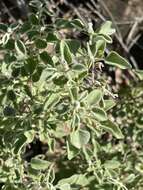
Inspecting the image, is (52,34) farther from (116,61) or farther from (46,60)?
(116,61)

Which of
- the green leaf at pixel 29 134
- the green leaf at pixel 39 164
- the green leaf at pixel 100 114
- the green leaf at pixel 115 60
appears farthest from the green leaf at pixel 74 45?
the green leaf at pixel 39 164

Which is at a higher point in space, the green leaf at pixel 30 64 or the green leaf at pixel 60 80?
the green leaf at pixel 30 64

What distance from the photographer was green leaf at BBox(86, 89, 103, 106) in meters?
1.98

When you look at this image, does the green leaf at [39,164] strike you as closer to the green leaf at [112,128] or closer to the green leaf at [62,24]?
the green leaf at [112,128]

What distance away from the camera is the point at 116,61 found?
2.04 metres

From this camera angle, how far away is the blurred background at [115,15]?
364cm

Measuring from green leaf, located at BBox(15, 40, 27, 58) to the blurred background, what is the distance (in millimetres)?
1564

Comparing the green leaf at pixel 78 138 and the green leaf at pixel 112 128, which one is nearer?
the green leaf at pixel 78 138

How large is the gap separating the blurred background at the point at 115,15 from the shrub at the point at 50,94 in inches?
Answer: 52.1

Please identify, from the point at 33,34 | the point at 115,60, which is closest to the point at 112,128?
the point at 115,60

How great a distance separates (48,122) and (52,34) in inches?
13.8

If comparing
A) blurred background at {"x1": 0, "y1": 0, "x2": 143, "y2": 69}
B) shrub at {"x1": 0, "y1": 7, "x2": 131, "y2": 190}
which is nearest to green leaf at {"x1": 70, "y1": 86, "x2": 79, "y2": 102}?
shrub at {"x1": 0, "y1": 7, "x2": 131, "y2": 190}

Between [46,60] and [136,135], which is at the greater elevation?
[46,60]

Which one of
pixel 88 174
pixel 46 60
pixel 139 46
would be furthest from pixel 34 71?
pixel 139 46
